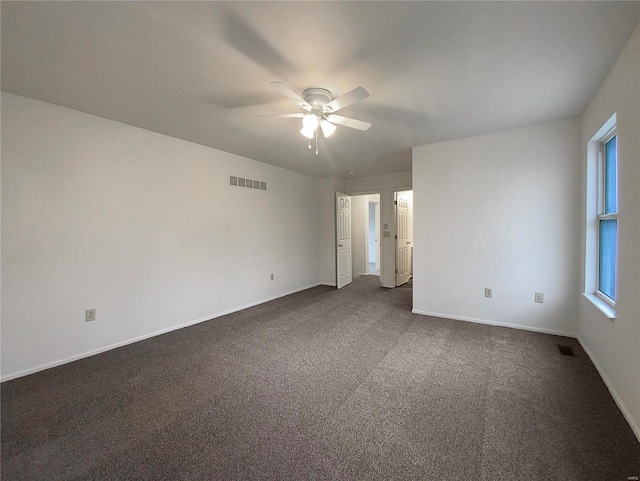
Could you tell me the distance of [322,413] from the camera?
1.79 m

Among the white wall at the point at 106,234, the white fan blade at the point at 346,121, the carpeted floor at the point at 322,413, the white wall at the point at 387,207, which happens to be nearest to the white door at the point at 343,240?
the white wall at the point at 387,207

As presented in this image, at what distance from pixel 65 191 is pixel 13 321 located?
1.23m

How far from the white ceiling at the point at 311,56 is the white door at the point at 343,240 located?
292cm

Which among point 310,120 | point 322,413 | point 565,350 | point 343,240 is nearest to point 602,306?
point 565,350

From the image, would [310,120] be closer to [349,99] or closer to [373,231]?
[349,99]

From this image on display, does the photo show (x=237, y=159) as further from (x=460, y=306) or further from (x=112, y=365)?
(x=460, y=306)

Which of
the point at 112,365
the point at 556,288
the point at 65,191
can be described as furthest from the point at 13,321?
the point at 556,288

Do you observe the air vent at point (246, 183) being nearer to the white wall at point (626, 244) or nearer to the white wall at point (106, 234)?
the white wall at point (106, 234)

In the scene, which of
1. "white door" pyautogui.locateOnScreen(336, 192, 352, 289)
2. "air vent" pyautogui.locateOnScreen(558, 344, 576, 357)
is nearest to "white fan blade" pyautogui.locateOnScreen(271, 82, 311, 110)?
"air vent" pyautogui.locateOnScreen(558, 344, 576, 357)

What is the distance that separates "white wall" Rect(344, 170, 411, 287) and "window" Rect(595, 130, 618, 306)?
3096 millimetres

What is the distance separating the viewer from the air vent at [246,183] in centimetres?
410

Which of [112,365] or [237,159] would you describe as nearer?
[112,365]

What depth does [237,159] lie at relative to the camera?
13.6 feet

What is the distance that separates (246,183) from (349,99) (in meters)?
2.82
